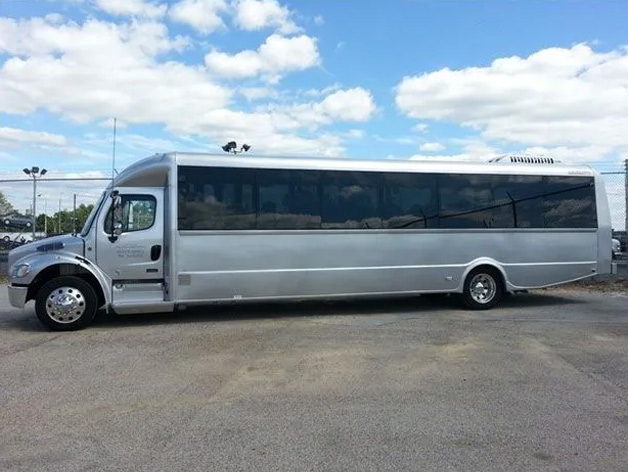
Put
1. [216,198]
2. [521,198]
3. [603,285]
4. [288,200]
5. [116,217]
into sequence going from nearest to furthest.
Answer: [116,217] → [216,198] → [288,200] → [521,198] → [603,285]

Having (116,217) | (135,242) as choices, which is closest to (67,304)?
(135,242)

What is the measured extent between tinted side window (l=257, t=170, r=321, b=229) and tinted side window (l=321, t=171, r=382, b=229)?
190 millimetres

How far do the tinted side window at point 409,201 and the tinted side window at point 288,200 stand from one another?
138 centimetres

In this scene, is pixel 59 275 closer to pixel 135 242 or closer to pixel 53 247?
pixel 53 247

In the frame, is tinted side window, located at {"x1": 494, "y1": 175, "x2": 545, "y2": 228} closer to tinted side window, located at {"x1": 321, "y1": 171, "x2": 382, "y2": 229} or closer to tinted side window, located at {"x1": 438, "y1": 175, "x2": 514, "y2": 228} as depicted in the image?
tinted side window, located at {"x1": 438, "y1": 175, "x2": 514, "y2": 228}

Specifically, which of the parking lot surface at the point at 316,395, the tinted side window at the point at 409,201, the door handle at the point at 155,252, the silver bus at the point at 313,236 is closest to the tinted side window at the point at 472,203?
the silver bus at the point at 313,236

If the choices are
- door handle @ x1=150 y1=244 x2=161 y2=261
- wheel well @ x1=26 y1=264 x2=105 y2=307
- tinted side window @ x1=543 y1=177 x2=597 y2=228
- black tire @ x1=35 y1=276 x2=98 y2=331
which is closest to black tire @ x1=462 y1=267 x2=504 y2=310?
tinted side window @ x1=543 y1=177 x2=597 y2=228

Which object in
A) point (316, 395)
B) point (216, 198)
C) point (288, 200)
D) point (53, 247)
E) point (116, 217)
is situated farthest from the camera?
point (288, 200)

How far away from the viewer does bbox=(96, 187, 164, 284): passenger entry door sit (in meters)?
9.49

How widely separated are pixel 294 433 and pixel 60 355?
4132 mm

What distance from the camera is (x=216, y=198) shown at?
10.0 meters

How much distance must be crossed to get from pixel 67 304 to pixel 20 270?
917 mm

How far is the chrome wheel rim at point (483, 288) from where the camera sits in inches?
449

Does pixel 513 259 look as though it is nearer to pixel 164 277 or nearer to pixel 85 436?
pixel 164 277
